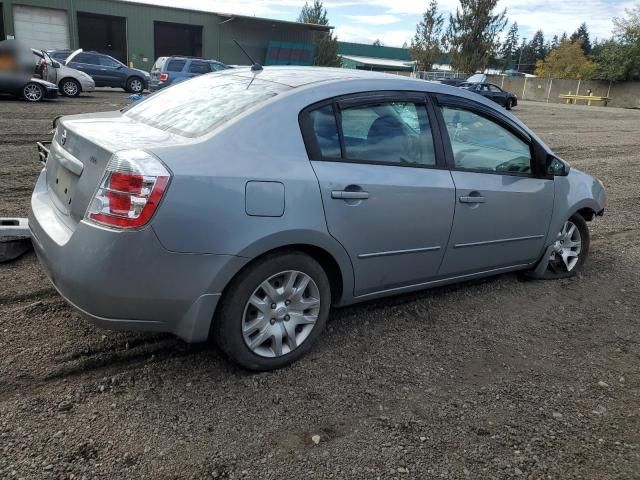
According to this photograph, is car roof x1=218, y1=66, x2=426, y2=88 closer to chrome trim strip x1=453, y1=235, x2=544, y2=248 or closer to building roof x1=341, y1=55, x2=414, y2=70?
chrome trim strip x1=453, y1=235, x2=544, y2=248

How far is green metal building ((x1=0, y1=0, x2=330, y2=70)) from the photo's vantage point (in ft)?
121

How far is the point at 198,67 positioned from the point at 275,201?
68.6ft

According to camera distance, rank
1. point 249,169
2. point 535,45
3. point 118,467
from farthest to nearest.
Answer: point 535,45
point 249,169
point 118,467

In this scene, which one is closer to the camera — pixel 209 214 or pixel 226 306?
pixel 209 214

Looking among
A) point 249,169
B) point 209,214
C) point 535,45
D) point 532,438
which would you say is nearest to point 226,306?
point 209,214

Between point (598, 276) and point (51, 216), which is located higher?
point (51, 216)

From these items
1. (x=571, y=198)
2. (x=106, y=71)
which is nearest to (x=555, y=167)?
(x=571, y=198)

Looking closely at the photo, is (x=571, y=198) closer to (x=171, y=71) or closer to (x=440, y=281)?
(x=440, y=281)

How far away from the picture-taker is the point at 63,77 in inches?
752

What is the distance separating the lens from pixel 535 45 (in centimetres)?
14375

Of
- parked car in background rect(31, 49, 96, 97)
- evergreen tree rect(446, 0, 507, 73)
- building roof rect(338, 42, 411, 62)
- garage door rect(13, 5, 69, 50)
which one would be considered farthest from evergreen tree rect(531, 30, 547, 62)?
parked car in background rect(31, 49, 96, 97)

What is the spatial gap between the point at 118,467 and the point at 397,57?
274 ft

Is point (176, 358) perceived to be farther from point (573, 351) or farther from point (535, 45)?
point (535, 45)

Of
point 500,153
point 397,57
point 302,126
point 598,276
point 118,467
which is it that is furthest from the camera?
point 397,57
